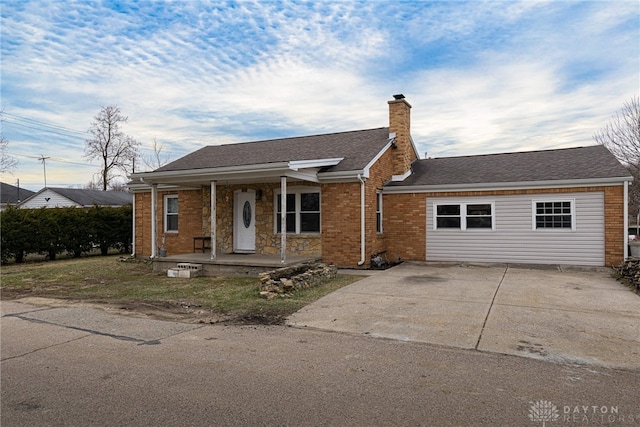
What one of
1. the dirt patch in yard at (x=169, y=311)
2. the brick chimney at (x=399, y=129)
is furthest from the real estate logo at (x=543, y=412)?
the brick chimney at (x=399, y=129)

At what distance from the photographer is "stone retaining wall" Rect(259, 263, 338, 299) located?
896 cm

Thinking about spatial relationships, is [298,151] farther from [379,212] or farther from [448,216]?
[448,216]

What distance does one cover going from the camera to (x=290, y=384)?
4270 mm

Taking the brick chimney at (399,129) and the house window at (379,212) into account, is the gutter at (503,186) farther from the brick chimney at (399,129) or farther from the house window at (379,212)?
the brick chimney at (399,129)

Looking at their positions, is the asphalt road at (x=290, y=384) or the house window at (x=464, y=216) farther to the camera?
the house window at (x=464, y=216)

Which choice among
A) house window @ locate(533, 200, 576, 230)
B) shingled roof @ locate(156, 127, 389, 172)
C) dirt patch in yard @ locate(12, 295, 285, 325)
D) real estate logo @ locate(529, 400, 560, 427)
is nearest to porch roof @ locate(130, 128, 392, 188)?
shingled roof @ locate(156, 127, 389, 172)

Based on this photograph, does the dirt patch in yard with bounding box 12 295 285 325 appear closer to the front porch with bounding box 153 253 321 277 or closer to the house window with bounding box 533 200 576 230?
the front porch with bounding box 153 253 321 277

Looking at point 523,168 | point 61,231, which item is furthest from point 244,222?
point 523,168

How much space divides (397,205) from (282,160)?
14.4 ft

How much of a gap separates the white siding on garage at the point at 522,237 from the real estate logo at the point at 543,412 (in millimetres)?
10300

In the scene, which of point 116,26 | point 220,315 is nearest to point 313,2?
point 116,26

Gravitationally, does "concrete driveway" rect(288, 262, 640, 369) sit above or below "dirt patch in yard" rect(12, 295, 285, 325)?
above

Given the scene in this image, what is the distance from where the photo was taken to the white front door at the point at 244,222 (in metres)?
15.0

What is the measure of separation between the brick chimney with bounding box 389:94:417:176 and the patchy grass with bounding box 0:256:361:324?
560cm
